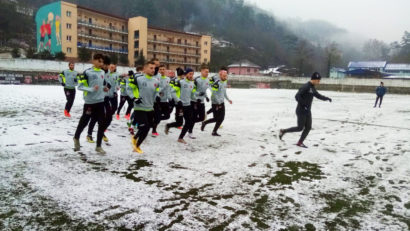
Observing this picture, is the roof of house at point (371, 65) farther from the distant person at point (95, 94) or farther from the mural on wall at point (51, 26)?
the distant person at point (95, 94)

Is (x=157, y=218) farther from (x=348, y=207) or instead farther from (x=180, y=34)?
(x=180, y=34)

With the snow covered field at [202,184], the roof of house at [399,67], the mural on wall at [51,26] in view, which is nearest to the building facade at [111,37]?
the mural on wall at [51,26]

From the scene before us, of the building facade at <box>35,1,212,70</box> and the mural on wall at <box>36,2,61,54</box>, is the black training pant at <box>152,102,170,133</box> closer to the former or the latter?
the building facade at <box>35,1,212,70</box>

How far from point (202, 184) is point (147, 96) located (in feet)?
7.69

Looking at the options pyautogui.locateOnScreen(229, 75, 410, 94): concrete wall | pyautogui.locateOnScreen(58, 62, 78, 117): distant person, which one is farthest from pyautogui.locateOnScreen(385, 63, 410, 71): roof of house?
pyautogui.locateOnScreen(58, 62, 78, 117): distant person

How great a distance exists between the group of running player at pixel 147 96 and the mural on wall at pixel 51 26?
47.2 m

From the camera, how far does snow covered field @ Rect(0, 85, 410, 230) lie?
10.5ft

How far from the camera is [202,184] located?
14.0 ft

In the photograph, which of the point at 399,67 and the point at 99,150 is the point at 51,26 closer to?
the point at 99,150

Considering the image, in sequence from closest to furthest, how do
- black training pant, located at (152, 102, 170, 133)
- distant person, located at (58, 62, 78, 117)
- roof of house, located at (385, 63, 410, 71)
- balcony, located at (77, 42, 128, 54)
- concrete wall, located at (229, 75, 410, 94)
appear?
1. black training pant, located at (152, 102, 170, 133)
2. distant person, located at (58, 62, 78, 117)
3. concrete wall, located at (229, 75, 410, 94)
4. balcony, located at (77, 42, 128, 54)
5. roof of house, located at (385, 63, 410, 71)

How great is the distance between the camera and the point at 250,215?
11.0ft

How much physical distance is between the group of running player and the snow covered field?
0.53 meters

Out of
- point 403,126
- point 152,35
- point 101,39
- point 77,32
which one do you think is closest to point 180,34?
point 152,35

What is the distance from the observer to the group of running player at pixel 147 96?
226 inches
